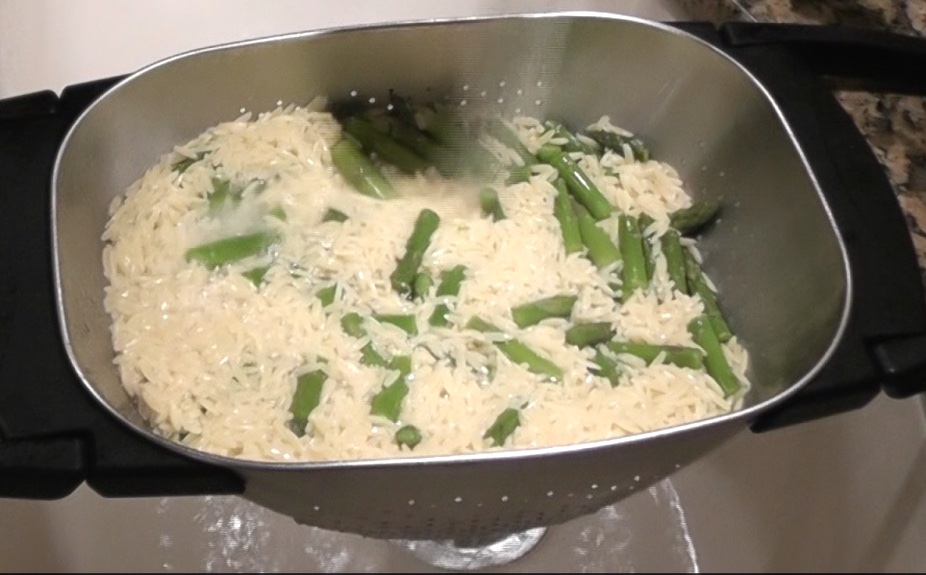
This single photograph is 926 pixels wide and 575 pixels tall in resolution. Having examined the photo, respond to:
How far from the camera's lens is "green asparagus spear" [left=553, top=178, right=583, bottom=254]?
0.95m

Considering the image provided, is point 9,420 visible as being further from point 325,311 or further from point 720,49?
point 720,49

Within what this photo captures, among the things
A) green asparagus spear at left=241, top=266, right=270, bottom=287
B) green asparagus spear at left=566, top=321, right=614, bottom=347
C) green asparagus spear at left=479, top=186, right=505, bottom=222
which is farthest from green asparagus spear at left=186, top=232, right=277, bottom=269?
green asparagus spear at left=566, top=321, right=614, bottom=347

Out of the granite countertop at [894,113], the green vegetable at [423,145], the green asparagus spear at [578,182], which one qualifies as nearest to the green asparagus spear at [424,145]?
the green vegetable at [423,145]

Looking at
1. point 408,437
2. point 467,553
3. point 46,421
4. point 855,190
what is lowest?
point 467,553

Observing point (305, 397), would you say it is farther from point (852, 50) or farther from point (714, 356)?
point (852, 50)

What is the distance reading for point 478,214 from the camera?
3.20 ft

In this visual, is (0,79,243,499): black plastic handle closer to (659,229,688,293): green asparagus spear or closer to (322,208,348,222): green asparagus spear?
(322,208,348,222): green asparagus spear

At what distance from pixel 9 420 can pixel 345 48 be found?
502 mm

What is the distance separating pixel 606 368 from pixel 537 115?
13.2 inches

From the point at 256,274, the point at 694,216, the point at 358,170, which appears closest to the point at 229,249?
the point at 256,274

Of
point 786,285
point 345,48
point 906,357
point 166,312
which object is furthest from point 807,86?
point 166,312

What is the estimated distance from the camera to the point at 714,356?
34.3 inches

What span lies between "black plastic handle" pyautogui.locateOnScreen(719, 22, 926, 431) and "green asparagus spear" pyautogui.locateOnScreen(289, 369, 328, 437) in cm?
41

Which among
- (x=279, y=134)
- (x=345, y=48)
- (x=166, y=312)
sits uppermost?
(x=345, y=48)
